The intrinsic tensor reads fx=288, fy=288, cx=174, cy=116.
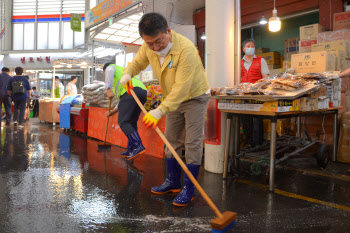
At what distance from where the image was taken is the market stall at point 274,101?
332cm

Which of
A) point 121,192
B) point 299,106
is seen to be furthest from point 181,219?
point 299,106

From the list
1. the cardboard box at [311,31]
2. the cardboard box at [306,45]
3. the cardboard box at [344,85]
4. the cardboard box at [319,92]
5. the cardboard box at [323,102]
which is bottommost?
the cardboard box at [323,102]

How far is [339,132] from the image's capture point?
4.95 metres

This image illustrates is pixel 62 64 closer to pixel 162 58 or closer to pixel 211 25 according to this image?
pixel 211 25

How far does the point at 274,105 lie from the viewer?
3.26m

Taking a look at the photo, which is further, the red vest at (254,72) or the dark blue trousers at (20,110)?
the dark blue trousers at (20,110)

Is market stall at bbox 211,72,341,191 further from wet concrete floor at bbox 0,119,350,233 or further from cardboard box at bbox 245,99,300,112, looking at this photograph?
wet concrete floor at bbox 0,119,350,233

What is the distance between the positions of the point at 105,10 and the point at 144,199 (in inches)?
429

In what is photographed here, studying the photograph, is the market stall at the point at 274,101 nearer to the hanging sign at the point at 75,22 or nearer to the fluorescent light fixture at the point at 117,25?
the fluorescent light fixture at the point at 117,25

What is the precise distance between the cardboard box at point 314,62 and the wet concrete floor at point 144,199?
1.70 metres

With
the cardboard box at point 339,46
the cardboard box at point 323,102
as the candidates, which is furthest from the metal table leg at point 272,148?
the cardboard box at point 339,46

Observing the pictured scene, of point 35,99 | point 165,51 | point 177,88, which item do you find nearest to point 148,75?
point 165,51

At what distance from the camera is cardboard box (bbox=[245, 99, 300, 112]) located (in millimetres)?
3250

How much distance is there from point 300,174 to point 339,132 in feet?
4.65
